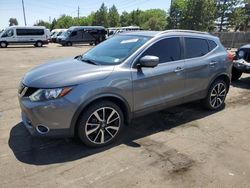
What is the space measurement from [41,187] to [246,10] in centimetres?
6124

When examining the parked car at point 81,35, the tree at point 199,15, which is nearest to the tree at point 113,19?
the tree at point 199,15

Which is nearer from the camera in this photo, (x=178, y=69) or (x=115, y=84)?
(x=115, y=84)

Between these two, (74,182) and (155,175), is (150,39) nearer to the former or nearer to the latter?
(155,175)

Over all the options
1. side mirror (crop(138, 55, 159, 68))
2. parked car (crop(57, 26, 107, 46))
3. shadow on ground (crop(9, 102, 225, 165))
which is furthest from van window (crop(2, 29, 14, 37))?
side mirror (crop(138, 55, 159, 68))

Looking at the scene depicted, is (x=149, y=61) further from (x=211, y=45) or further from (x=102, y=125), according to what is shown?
(x=211, y=45)

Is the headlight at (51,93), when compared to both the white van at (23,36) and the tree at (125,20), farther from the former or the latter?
the tree at (125,20)

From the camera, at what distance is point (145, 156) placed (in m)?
4.27

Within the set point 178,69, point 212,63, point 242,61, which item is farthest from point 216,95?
point 242,61

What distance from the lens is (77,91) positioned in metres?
4.10

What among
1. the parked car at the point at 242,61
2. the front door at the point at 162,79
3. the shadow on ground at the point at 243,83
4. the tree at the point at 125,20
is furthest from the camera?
the tree at the point at 125,20

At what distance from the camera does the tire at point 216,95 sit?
6.14 metres

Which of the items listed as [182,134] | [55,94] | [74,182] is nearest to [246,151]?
[182,134]

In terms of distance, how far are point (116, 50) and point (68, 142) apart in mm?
1689

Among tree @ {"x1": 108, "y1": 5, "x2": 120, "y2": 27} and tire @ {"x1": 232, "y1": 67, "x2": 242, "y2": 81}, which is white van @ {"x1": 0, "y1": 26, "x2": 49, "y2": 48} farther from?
tree @ {"x1": 108, "y1": 5, "x2": 120, "y2": 27}
